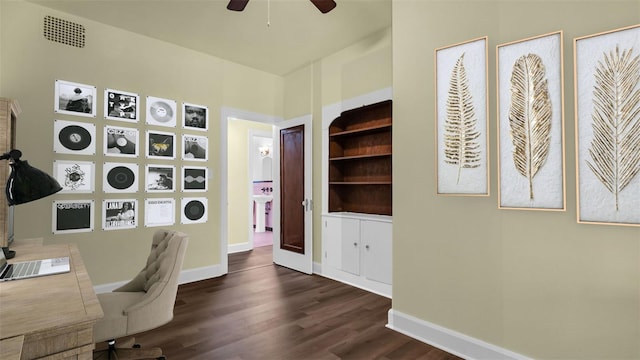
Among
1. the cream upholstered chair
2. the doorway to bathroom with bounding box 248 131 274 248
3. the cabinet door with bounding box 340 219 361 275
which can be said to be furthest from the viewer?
the doorway to bathroom with bounding box 248 131 274 248

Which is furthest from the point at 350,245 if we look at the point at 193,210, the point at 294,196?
the point at 193,210

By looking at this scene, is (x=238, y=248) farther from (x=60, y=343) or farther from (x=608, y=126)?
(x=608, y=126)

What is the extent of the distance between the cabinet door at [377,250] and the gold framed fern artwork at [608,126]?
1884mm

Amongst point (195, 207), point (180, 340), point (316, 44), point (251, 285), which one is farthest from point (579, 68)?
point (195, 207)

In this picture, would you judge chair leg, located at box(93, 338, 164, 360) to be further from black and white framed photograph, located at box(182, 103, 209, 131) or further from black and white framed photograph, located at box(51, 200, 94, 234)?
black and white framed photograph, located at box(182, 103, 209, 131)

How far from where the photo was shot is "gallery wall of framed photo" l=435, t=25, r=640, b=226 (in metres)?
1.69

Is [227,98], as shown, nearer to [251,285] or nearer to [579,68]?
[251,285]

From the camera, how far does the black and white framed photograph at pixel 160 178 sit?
380cm

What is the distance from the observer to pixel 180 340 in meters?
2.50

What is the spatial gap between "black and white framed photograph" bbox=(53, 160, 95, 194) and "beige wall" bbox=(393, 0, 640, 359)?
3.21 meters

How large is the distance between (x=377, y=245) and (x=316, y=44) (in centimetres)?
254

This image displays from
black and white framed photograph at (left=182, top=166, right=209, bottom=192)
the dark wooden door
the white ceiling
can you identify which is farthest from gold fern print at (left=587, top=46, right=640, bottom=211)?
black and white framed photograph at (left=182, top=166, right=209, bottom=192)

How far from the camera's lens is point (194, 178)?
414 centimetres

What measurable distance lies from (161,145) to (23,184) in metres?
2.31
